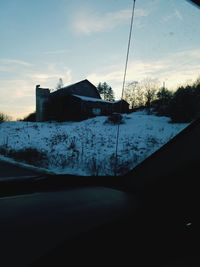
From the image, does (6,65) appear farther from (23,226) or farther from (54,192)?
(23,226)

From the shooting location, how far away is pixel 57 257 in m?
1.10

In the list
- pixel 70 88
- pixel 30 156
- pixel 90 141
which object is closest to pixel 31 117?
pixel 70 88

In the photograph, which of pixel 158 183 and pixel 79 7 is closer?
pixel 158 183

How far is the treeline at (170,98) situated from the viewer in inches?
111

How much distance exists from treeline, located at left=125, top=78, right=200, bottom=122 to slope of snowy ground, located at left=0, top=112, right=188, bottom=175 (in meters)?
0.13

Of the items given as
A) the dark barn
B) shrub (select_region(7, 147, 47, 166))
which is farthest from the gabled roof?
shrub (select_region(7, 147, 47, 166))

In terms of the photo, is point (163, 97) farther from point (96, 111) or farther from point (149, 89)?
point (96, 111)

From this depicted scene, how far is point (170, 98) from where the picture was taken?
296 cm

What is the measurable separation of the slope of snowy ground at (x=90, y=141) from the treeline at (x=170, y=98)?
134 millimetres

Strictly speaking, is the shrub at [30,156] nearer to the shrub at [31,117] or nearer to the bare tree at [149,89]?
the shrub at [31,117]

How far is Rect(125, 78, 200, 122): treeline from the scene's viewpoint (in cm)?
282

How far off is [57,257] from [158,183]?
1.41 metres

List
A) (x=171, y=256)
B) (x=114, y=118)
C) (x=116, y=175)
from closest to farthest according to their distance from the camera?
(x=171, y=256), (x=116, y=175), (x=114, y=118)

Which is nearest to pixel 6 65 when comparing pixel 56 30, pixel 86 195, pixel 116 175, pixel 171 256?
pixel 56 30
